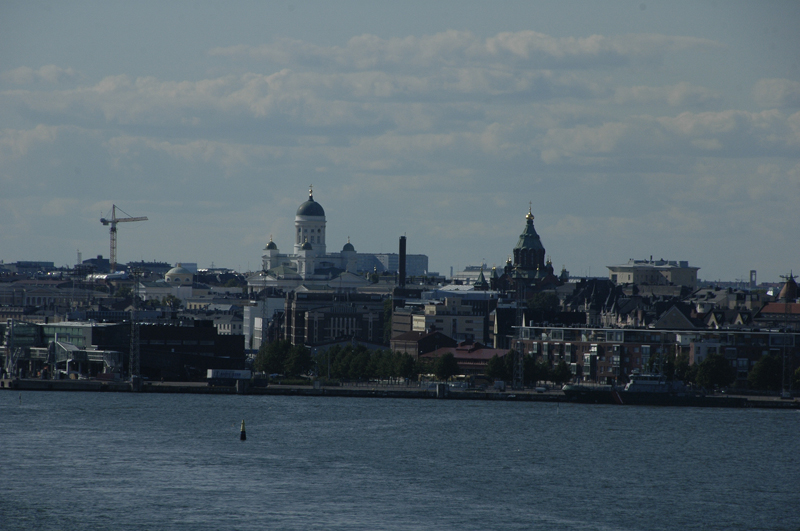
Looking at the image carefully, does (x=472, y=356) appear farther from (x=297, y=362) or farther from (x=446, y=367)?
(x=297, y=362)

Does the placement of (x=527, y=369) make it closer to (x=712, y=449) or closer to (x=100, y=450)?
(x=712, y=449)

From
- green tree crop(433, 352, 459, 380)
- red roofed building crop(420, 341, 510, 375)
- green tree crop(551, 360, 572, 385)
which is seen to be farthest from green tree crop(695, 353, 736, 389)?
red roofed building crop(420, 341, 510, 375)

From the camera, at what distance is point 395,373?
108625 millimetres

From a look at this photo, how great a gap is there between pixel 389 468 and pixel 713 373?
4276 cm

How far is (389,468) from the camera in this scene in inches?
2329

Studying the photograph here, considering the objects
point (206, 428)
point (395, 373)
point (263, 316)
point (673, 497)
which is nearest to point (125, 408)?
point (206, 428)

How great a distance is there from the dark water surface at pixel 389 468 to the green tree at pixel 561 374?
16.9 meters

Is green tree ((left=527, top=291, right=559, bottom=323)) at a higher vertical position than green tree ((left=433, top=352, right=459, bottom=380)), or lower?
higher

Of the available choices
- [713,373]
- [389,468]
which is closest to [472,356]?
[713,373]

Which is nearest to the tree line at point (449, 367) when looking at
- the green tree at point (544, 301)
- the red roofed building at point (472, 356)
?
the red roofed building at point (472, 356)

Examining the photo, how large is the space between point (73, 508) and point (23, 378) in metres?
58.3

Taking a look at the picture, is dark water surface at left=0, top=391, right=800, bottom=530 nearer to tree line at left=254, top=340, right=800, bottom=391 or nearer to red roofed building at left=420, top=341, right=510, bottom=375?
tree line at left=254, top=340, right=800, bottom=391

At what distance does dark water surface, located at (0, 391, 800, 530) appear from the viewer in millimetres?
48938

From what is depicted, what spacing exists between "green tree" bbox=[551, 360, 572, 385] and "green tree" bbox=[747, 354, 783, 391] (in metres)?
12.0
